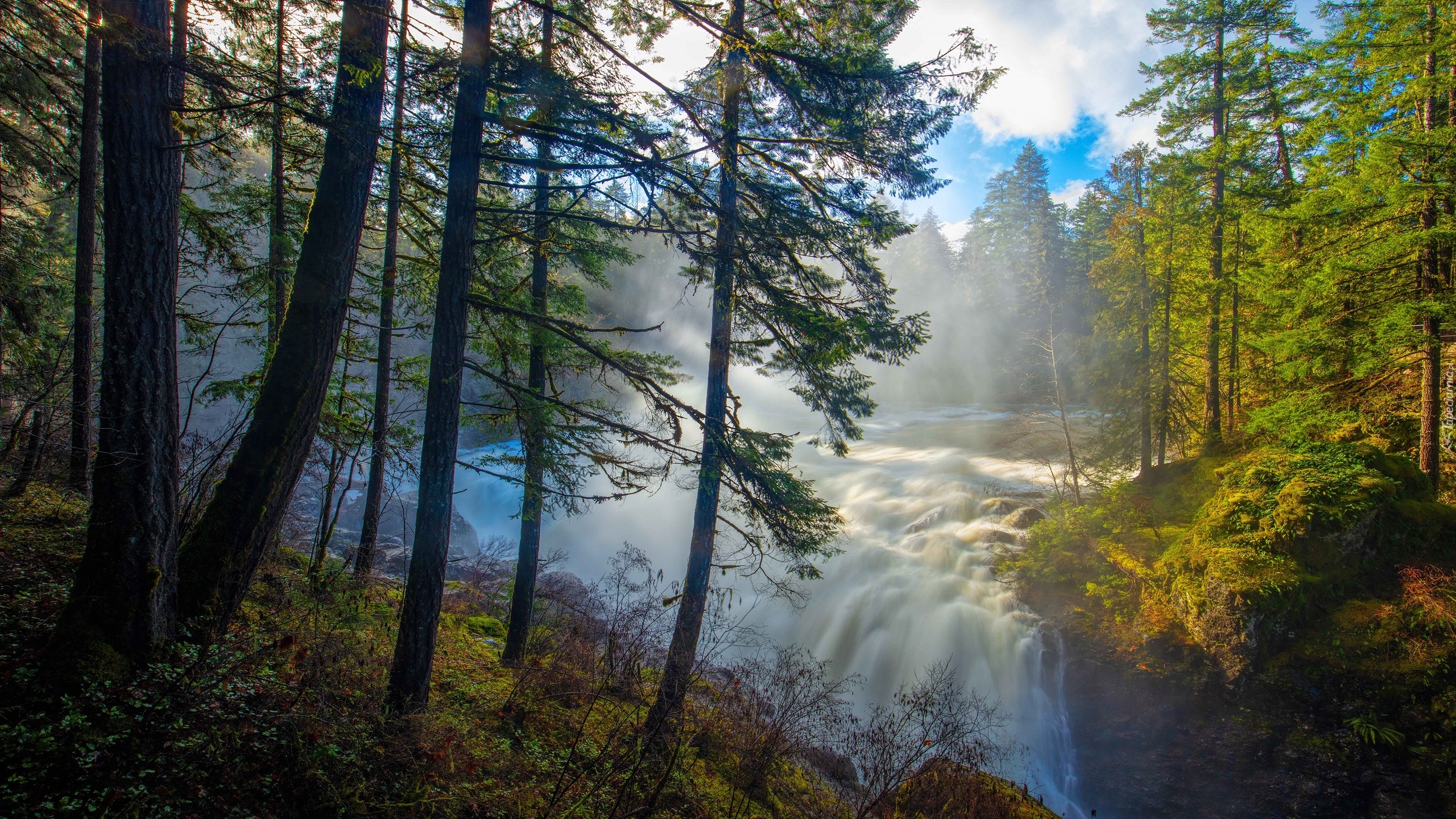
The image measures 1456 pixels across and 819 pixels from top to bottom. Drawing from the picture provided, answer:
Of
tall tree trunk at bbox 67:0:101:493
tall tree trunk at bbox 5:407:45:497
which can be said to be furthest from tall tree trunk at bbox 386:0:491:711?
tall tree trunk at bbox 5:407:45:497

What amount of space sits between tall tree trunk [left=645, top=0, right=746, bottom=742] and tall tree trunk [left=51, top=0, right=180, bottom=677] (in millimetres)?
4166

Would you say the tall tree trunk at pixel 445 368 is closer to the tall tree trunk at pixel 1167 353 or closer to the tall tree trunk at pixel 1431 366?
the tall tree trunk at pixel 1431 366

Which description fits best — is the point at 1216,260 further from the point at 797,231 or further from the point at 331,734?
the point at 331,734

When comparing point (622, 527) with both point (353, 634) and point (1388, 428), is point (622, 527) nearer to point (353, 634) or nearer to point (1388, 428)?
point (353, 634)

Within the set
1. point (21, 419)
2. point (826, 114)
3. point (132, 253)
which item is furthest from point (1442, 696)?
point (21, 419)

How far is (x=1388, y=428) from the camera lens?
1093 centimetres

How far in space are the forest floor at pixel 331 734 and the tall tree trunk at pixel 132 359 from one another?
1.17 ft

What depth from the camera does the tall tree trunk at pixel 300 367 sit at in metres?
4.08

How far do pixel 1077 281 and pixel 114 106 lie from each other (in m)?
38.4

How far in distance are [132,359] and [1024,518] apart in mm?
18057

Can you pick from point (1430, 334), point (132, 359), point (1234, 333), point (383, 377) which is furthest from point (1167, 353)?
point (132, 359)

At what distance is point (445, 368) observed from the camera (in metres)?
4.38

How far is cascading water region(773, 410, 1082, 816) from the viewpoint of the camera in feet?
35.5

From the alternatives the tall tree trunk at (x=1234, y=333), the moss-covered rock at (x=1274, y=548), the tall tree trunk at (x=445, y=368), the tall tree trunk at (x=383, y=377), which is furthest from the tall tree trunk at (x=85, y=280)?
the tall tree trunk at (x=1234, y=333)
